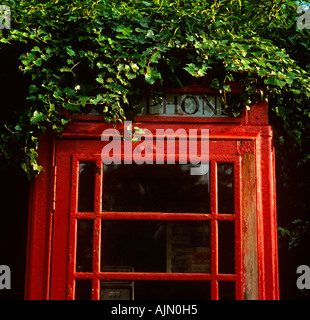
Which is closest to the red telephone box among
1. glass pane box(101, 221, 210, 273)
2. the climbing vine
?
the climbing vine

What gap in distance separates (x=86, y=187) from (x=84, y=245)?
1.30ft

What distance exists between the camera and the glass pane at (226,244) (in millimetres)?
2711

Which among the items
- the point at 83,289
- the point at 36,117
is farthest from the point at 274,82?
the point at 83,289

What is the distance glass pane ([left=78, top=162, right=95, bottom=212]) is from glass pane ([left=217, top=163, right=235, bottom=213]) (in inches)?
34.7

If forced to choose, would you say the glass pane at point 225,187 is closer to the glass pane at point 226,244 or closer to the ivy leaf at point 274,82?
the glass pane at point 226,244

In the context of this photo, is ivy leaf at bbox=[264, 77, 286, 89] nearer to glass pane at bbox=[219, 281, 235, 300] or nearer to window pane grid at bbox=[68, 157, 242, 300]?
window pane grid at bbox=[68, 157, 242, 300]

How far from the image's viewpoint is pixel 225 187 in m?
2.77

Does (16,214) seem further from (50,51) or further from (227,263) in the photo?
(227,263)

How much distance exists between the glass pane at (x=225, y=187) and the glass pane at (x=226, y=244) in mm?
102

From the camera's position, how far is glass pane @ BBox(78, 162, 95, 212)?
9.00ft

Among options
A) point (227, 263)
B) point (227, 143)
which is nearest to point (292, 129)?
point (227, 143)

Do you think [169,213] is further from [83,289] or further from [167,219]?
[83,289]

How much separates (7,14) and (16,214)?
1651 millimetres
